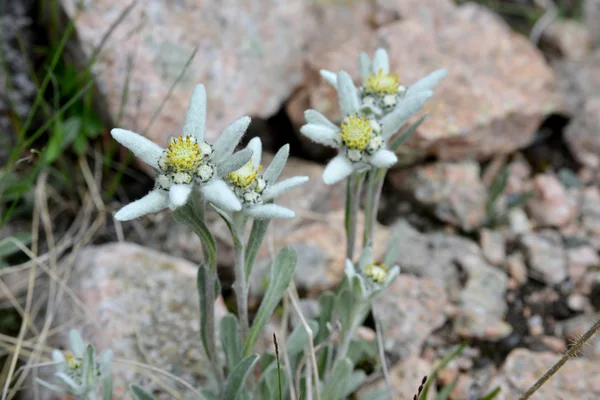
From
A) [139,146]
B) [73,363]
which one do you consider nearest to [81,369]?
[73,363]

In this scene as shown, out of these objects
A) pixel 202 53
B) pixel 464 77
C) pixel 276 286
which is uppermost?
pixel 202 53

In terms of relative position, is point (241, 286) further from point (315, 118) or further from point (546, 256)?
point (546, 256)

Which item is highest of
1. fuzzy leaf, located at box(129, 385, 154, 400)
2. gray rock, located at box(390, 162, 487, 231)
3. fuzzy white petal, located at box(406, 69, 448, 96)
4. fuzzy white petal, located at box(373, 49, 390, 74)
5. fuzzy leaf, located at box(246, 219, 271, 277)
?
fuzzy white petal, located at box(373, 49, 390, 74)

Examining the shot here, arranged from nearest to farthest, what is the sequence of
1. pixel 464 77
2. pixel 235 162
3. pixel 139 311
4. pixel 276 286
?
1. pixel 235 162
2. pixel 276 286
3. pixel 139 311
4. pixel 464 77

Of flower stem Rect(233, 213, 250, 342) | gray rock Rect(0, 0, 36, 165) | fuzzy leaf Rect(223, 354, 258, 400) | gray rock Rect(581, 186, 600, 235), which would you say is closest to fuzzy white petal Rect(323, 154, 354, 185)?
flower stem Rect(233, 213, 250, 342)

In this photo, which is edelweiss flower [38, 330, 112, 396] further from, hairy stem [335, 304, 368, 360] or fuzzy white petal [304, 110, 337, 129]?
fuzzy white petal [304, 110, 337, 129]

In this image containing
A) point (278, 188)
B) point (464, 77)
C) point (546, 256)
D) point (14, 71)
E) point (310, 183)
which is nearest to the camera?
point (278, 188)

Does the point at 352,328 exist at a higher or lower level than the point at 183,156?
lower
